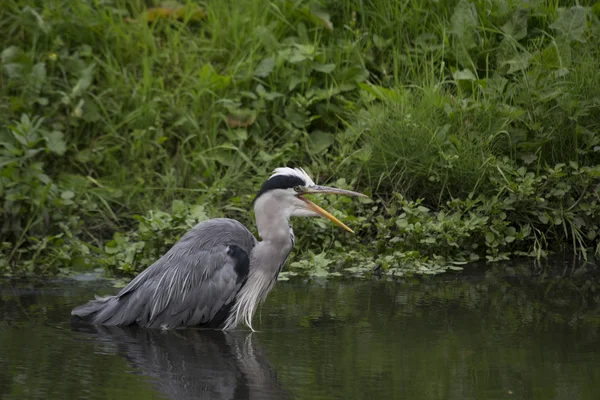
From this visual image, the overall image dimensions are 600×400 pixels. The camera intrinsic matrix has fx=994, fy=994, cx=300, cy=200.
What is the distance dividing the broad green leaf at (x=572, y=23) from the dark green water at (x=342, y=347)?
2427 millimetres

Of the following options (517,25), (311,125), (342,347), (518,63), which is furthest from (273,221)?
(517,25)

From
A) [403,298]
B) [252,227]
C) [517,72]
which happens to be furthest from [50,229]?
[517,72]

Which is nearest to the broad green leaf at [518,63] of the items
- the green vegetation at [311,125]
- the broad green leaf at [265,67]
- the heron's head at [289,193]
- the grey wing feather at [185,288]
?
the green vegetation at [311,125]

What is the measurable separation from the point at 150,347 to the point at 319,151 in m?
3.18

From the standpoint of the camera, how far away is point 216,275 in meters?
6.08

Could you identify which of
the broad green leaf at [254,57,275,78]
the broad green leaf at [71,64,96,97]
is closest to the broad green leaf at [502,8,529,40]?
the broad green leaf at [254,57,275,78]

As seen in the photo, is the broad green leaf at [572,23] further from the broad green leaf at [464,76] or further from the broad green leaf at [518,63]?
the broad green leaf at [464,76]

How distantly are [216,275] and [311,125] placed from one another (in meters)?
2.89

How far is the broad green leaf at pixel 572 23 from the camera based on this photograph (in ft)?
27.0

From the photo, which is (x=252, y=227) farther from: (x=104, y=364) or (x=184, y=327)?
(x=104, y=364)

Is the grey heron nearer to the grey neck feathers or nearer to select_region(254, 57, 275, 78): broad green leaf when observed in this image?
the grey neck feathers

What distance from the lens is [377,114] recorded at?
8.02m

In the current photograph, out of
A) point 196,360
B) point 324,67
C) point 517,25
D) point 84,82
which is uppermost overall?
point 517,25

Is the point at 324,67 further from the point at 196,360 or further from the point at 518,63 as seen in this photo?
the point at 196,360
